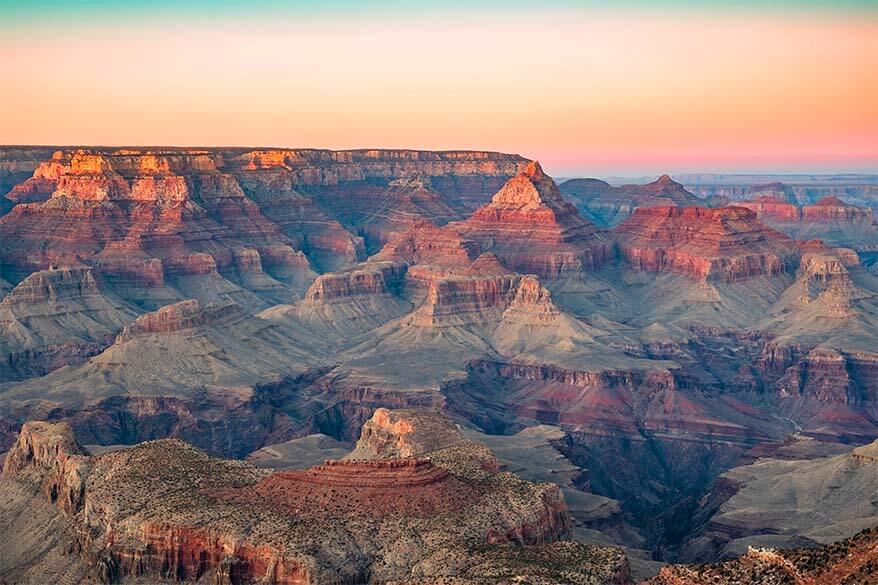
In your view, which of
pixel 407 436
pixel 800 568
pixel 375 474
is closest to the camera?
pixel 800 568

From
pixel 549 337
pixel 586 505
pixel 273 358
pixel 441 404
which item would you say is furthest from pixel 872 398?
pixel 273 358

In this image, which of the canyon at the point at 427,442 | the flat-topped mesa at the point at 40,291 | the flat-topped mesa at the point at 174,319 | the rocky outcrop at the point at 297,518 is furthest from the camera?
the flat-topped mesa at the point at 40,291

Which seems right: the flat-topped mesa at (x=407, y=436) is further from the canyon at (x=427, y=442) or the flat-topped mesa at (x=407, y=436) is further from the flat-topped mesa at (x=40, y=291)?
the flat-topped mesa at (x=40, y=291)

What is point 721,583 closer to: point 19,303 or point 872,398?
point 872,398

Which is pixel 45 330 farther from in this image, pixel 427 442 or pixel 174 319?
pixel 427 442

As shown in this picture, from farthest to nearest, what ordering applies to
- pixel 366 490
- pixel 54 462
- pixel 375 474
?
pixel 54 462
pixel 375 474
pixel 366 490

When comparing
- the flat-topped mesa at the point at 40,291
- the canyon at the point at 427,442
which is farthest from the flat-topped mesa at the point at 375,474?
the flat-topped mesa at the point at 40,291

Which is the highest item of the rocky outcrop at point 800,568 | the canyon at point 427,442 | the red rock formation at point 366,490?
the rocky outcrop at point 800,568

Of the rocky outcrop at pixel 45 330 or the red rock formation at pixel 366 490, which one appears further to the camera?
the rocky outcrop at pixel 45 330

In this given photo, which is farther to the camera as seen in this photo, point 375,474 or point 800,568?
point 375,474

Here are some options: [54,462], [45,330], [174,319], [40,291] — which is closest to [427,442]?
[54,462]
